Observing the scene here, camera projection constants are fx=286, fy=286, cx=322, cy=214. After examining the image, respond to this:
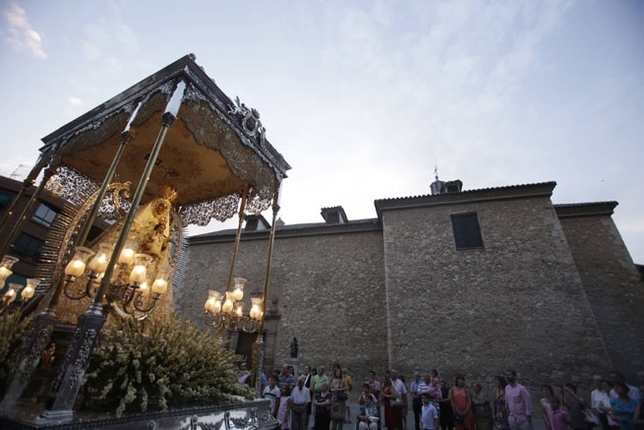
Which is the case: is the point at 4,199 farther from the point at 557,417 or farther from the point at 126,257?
the point at 557,417

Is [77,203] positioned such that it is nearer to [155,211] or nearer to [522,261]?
[155,211]

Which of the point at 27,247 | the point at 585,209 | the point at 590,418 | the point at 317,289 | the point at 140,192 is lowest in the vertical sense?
the point at 590,418

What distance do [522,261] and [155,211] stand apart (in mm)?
12182

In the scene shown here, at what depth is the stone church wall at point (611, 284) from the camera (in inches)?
377

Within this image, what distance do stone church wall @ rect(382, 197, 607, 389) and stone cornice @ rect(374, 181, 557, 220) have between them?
0.22 meters

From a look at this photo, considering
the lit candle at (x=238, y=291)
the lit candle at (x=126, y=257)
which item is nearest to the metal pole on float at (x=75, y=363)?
the lit candle at (x=126, y=257)

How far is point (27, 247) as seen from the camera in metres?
18.7

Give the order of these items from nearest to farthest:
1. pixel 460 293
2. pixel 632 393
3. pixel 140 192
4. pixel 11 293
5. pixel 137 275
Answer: pixel 140 192
pixel 137 275
pixel 11 293
pixel 632 393
pixel 460 293

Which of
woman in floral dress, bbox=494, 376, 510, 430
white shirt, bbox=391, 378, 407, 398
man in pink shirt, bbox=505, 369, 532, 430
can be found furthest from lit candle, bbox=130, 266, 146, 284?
woman in floral dress, bbox=494, 376, 510, 430

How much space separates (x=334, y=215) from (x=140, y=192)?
1242 centimetres

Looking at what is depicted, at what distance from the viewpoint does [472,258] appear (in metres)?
11.4

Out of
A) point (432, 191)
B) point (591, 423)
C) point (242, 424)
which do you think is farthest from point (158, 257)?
point (432, 191)

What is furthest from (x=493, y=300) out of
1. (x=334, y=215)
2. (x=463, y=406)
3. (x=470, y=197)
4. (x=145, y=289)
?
(x=145, y=289)

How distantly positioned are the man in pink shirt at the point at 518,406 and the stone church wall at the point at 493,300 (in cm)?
448
